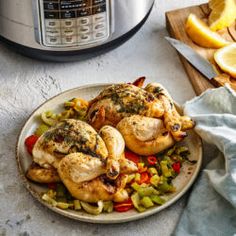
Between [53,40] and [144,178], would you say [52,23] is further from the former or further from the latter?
[144,178]

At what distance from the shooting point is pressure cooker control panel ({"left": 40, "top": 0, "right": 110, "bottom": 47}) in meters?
1.29

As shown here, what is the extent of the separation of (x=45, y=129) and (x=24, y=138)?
1.7 inches

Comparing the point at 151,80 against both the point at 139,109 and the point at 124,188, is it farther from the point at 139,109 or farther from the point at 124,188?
the point at 124,188

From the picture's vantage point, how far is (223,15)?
1.49m

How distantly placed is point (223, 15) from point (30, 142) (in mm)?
529

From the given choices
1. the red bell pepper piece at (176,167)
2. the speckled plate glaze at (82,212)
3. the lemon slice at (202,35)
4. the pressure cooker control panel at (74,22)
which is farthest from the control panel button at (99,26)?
the red bell pepper piece at (176,167)

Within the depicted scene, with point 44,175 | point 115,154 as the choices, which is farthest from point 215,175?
point 44,175

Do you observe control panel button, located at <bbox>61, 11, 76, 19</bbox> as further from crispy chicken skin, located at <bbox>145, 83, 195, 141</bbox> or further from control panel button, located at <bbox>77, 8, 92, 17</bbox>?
crispy chicken skin, located at <bbox>145, 83, 195, 141</bbox>

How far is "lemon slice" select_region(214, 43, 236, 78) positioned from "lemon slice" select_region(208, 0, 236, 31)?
82mm

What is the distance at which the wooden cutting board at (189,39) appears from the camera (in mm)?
1384

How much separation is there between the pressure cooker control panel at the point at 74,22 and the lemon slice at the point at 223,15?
26cm

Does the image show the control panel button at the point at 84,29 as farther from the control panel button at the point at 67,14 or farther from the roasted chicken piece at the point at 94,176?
the roasted chicken piece at the point at 94,176

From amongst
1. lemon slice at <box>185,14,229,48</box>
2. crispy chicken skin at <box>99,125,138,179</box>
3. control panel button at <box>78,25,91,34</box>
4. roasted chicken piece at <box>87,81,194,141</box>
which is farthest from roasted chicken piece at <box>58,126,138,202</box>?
lemon slice at <box>185,14,229,48</box>

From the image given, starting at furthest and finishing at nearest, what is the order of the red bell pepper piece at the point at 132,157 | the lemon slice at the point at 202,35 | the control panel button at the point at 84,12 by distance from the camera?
1. the lemon slice at the point at 202,35
2. the control panel button at the point at 84,12
3. the red bell pepper piece at the point at 132,157
